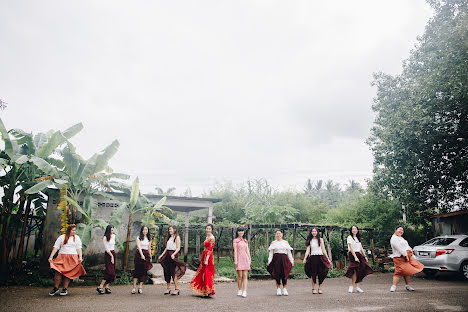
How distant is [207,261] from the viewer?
26.8 ft

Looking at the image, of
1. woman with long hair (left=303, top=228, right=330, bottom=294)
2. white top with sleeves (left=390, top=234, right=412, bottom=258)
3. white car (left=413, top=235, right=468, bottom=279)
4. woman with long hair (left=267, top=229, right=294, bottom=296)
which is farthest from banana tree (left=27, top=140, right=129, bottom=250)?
white car (left=413, top=235, right=468, bottom=279)

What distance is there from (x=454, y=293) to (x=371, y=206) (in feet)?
44.6

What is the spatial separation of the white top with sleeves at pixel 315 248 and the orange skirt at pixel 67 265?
19.4ft

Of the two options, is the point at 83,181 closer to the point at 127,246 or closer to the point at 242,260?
the point at 127,246

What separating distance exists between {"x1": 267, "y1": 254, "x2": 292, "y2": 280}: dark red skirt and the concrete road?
22.0 inches

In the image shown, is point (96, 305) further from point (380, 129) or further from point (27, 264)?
point (380, 129)

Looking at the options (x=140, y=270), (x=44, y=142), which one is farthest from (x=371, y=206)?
(x=44, y=142)

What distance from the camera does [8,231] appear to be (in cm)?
1016

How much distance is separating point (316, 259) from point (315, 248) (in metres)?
0.28

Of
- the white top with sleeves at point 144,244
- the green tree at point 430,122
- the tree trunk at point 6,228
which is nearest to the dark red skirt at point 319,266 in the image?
the white top with sleeves at point 144,244

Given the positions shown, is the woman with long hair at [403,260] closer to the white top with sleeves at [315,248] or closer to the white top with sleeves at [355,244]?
the white top with sleeves at [355,244]

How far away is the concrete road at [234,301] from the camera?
23.0ft

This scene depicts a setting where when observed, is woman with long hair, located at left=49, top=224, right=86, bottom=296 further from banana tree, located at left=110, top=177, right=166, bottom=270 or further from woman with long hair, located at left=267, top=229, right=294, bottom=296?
woman with long hair, located at left=267, top=229, right=294, bottom=296

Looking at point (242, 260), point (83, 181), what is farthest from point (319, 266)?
point (83, 181)
